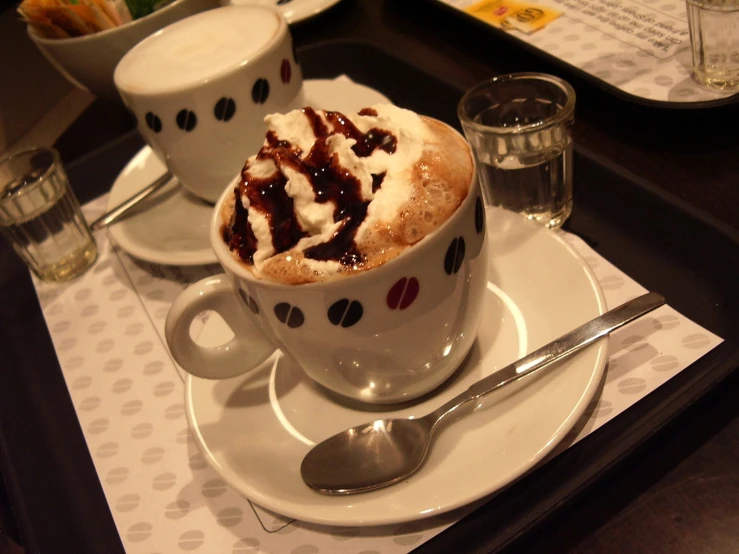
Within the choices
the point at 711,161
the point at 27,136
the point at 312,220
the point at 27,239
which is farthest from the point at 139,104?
the point at 27,136

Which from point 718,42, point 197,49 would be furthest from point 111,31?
point 718,42

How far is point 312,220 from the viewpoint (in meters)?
0.51

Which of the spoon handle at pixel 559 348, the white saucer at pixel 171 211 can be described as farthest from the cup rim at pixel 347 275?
the white saucer at pixel 171 211

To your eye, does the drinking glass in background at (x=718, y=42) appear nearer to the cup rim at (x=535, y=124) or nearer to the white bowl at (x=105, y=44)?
the cup rim at (x=535, y=124)

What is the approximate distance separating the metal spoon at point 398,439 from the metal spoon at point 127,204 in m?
0.57

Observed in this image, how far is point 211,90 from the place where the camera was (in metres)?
0.81

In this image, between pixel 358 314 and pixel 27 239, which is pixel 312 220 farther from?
pixel 27 239

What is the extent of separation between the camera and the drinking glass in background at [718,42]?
84 cm

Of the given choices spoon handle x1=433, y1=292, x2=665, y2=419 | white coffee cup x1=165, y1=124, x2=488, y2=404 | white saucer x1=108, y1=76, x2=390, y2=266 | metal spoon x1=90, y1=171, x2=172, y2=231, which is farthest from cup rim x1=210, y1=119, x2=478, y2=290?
metal spoon x1=90, y1=171, x2=172, y2=231

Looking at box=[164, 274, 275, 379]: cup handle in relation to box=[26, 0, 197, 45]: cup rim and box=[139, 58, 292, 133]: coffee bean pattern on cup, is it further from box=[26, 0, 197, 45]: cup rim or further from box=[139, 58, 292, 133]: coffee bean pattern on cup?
box=[26, 0, 197, 45]: cup rim

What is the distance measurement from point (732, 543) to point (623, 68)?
676 millimetres

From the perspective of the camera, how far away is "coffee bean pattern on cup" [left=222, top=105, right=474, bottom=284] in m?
0.49

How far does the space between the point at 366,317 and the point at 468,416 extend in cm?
14

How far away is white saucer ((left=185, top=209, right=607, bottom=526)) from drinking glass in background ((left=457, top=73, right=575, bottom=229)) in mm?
111
